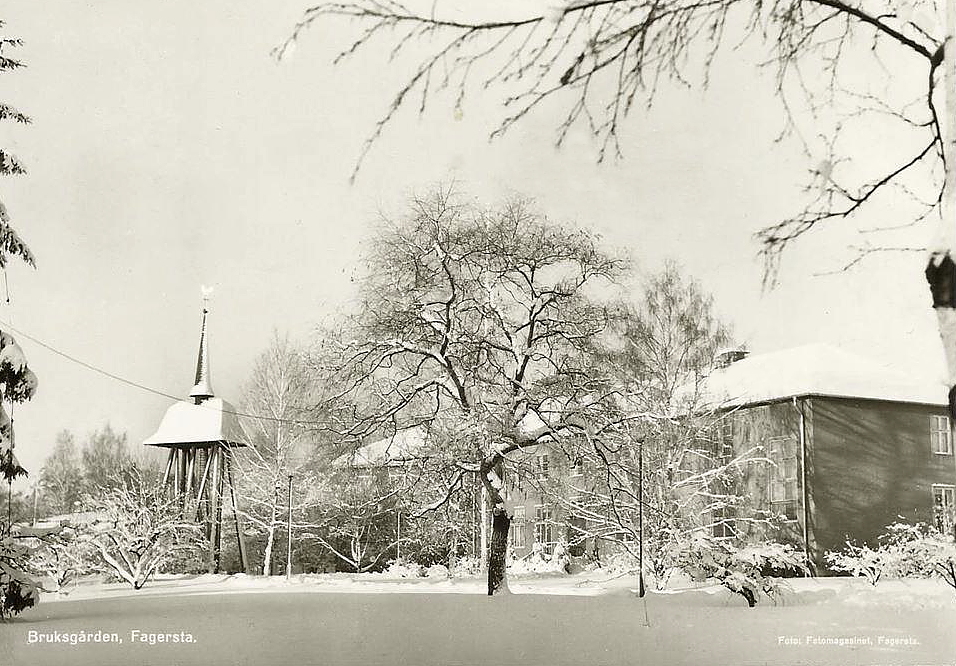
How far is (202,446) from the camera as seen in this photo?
15.4ft

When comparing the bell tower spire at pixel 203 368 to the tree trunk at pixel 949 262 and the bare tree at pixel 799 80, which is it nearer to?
the bare tree at pixel 799 80

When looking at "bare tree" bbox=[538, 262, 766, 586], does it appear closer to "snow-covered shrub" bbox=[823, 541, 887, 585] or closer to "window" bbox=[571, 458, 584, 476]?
"window" bbox=[571, 458, 584, 476]

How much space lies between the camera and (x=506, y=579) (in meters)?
5.28

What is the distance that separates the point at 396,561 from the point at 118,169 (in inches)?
90.2

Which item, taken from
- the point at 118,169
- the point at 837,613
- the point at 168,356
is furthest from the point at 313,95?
the point at 837,613

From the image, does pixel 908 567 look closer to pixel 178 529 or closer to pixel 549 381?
pixel 549 381

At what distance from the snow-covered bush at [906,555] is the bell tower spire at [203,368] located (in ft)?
10.2

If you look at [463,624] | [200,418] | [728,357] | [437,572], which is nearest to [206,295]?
[200,418]

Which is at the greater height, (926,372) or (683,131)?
(683,131)

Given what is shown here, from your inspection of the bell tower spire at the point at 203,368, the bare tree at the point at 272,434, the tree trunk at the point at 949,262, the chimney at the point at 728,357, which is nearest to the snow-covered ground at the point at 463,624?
the bare tree at the point at 272,434

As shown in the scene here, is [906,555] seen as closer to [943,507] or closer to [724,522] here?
[943,507]


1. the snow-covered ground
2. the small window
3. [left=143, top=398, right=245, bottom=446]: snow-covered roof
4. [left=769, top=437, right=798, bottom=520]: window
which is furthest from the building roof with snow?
[left=769, top=437, right=798, bottom=520]: window

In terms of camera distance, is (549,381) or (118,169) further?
(549,381)

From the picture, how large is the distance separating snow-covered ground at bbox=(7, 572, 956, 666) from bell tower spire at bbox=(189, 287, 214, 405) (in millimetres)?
832
